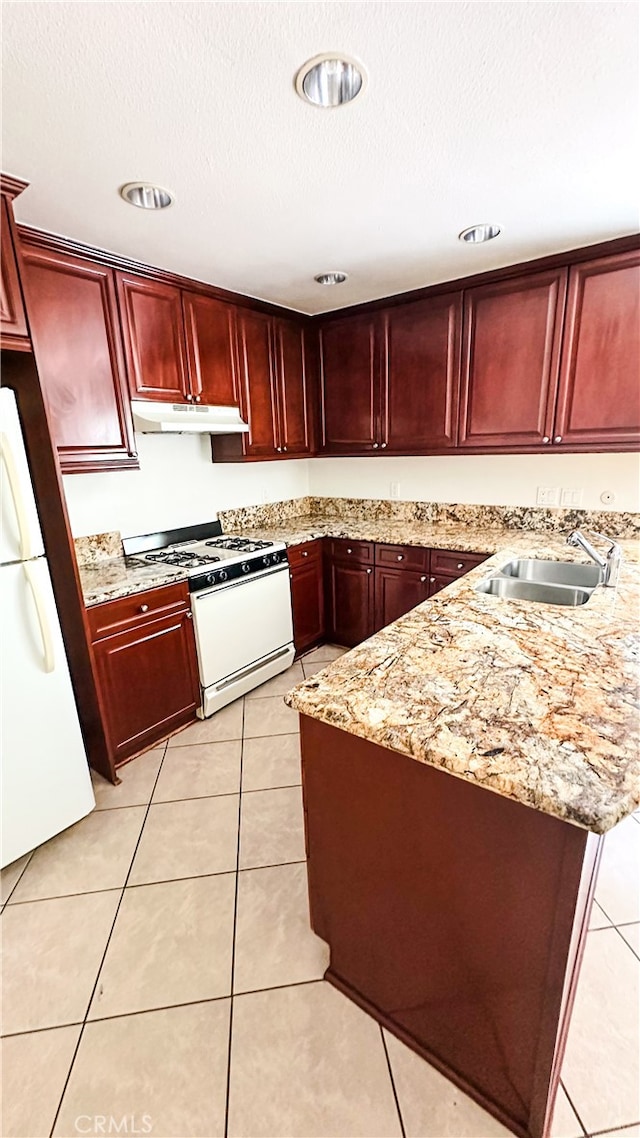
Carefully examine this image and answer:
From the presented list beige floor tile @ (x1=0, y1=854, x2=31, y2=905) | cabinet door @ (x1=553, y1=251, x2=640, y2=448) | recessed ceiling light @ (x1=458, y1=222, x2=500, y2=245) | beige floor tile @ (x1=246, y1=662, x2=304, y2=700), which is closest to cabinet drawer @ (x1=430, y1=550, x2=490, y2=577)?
cabinet door @ (x1=553, y1=251, x2=640, y2=448)

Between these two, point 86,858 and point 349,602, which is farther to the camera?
point 349,602

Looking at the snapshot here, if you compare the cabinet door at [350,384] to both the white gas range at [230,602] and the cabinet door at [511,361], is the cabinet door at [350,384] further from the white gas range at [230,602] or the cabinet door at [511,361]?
the white gas range at [230,602]

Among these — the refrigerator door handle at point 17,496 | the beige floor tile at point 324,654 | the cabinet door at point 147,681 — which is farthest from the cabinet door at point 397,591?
the refrigerator door handle at point 17,496

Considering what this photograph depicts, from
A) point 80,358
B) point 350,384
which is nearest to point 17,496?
point 80,358

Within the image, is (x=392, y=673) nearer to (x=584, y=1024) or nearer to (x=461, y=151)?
(x=584, y=1024)

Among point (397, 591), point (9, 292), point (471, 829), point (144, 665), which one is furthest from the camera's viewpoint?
point (397, 591)

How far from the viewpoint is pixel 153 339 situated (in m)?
2.42

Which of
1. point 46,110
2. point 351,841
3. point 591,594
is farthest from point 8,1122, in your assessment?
point 46,110

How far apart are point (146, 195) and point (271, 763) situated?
2.42m

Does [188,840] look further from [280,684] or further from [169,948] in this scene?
[280,684]

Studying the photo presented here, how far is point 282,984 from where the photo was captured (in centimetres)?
140

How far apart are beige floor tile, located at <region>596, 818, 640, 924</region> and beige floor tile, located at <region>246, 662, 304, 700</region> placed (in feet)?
5.90

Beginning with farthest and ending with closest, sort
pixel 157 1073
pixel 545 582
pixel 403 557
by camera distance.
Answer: pixel 403 557
pixel 545 582
pixel 157 1073

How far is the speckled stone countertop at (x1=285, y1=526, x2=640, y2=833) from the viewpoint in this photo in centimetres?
85
